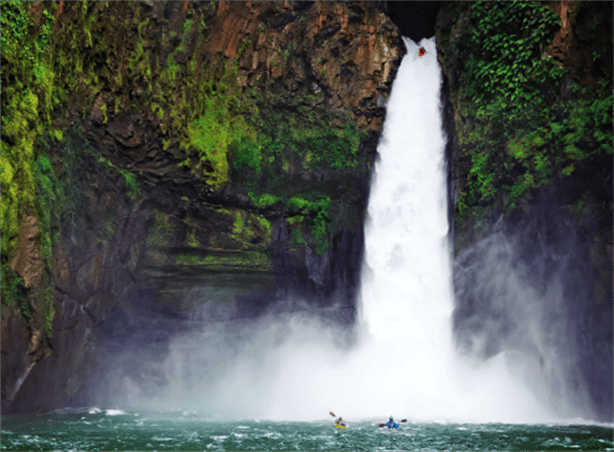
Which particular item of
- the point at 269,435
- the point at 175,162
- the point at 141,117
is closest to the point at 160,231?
the point at 175,162

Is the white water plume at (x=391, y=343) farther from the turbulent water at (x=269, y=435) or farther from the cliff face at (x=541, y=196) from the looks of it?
the turbulent water at (x=269, y=435)

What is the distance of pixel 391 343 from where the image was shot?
822 inches

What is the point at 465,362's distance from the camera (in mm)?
20172

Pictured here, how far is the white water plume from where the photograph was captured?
1969 centimetres

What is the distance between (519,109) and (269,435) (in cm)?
1543

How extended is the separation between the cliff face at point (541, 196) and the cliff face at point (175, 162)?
4.72 m

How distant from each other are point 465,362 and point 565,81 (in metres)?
11.8

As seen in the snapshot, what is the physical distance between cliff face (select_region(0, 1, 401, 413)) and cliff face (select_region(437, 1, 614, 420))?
4724 mm

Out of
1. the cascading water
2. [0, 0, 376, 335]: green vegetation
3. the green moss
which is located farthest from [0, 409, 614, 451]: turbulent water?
the green moss

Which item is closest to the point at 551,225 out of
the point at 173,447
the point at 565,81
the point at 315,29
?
the point at 565,81

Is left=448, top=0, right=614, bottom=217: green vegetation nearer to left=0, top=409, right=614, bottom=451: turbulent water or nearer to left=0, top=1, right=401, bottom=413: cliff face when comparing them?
left=0, top=1, right=401, bottom=413: cliff face

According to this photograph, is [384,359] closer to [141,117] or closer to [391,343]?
[391,343]

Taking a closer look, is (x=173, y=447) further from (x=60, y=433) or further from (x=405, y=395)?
(x=405, y=395)

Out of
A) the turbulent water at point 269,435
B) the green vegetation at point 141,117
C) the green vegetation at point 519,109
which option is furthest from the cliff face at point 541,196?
the green vegetation at point 141,117
